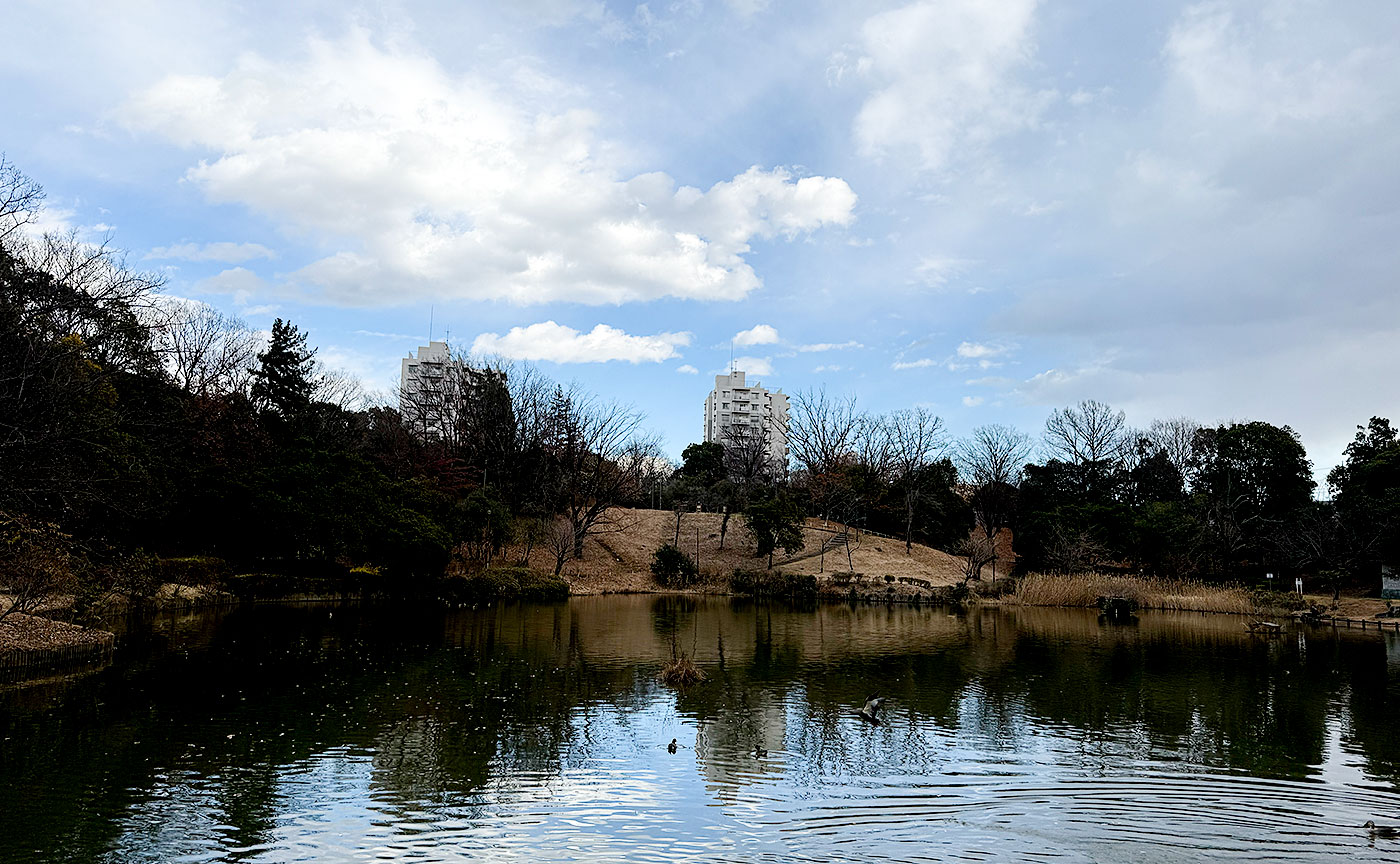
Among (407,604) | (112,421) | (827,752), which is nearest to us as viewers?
(827,752)

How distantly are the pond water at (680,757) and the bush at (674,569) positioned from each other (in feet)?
71.7

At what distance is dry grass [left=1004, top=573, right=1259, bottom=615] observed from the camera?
113 ft

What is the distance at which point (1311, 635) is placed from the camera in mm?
→ 27531

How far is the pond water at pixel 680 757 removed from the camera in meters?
7.71

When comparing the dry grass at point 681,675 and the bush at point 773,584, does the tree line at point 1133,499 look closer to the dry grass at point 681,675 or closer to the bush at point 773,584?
the bush at point 773,584

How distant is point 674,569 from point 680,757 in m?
32.2

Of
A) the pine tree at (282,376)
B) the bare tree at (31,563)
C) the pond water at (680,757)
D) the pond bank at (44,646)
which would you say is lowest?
the pond water at (680,757)

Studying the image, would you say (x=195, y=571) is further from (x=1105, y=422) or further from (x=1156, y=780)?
(x=1105, y=422)

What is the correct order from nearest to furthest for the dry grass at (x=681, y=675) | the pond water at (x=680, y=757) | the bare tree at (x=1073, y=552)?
1. the pond water at (x=680, y=757)
2. the dry grass at (x=681, y=675)
3. the bare tree at (x=1073, y=552)

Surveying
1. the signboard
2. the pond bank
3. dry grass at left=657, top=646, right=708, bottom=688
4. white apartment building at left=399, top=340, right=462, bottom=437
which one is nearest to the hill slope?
white apartment building at left=399, top=340, right=462, bottom=437

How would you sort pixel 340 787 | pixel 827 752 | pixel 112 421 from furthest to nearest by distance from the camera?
1. pixel 112 421
2. pixel 827 752
3. pixel 340 787

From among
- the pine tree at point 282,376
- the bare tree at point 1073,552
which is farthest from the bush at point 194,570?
the bare tree at point 1073,552

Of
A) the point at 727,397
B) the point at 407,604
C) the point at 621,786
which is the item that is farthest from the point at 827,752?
the point at 727,397

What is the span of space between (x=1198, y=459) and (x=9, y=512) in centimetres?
6039
